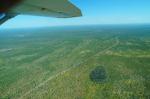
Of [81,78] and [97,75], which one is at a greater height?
[81,78]

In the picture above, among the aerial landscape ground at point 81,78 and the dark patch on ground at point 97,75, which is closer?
the aerial landscape ground at point 81,78

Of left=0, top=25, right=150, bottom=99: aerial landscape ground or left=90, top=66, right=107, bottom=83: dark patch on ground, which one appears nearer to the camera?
left=0, top=25, right=150, bottom=99: aerial landscape ground

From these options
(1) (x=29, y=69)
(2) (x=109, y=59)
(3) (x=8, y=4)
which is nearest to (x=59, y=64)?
(1) (x=29, y=69)

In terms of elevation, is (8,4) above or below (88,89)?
above

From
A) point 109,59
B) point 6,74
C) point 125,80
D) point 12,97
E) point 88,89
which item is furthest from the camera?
point 109,59

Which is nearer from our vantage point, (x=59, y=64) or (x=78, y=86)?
(x=78, y=86)

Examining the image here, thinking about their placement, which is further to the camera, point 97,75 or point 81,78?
point 97,75

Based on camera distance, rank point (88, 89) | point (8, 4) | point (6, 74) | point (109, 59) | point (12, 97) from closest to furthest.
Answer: point (8, 4), point (12, 97), point (88, 89), point (6, 74), point (109, 59)

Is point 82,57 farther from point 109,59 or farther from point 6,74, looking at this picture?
point 6,74
